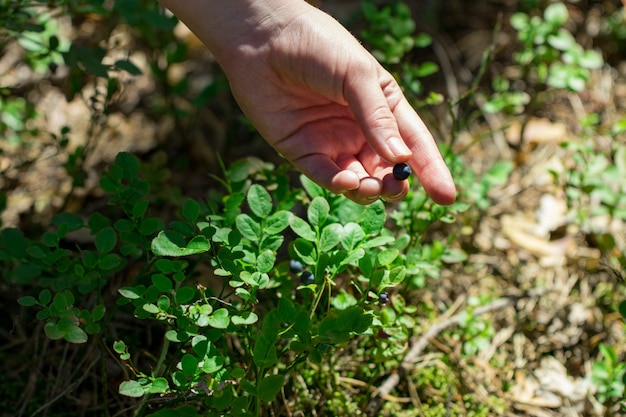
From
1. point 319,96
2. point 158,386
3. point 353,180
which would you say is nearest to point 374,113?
point 353,180

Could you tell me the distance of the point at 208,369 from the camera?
Result: 4.23 feet

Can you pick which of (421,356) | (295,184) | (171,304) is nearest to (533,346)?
(421,356)

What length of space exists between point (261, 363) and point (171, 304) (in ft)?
0.80

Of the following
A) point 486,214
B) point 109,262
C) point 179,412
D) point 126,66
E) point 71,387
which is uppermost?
point 126,66

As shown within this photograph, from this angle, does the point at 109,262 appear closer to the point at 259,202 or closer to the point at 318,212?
the point at 259,202

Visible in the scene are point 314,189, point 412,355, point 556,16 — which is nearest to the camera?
point 314,189

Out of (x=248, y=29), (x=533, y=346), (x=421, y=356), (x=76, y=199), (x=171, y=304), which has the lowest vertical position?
(x=533, y=346)

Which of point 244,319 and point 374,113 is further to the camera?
point 374,113

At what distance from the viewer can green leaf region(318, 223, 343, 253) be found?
4.68 feet

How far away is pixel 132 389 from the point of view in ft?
4.13

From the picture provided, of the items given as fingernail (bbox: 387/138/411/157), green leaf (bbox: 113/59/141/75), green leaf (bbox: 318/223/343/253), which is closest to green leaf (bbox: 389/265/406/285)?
green leaf (bbox: 318/223/343/253)

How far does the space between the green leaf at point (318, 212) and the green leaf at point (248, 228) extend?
0.12 m

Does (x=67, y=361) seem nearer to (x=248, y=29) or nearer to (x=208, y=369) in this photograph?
(x=208, y=369)

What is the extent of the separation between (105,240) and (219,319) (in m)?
0.37
